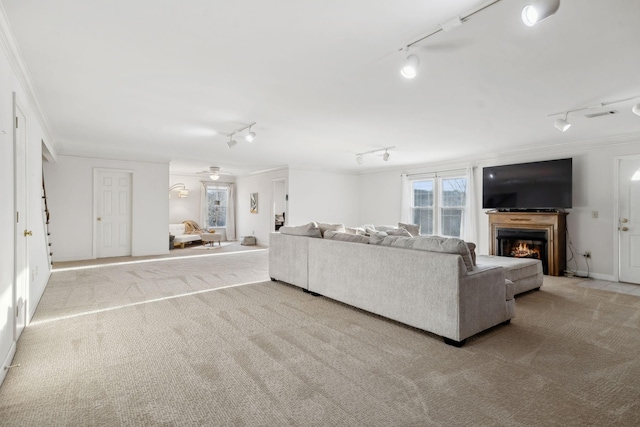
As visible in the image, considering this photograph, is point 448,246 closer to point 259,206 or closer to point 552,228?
point 552,228

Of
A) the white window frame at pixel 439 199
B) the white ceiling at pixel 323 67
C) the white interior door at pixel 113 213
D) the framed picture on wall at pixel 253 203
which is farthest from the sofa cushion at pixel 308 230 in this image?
the framed picture on wall at pixel 253 203

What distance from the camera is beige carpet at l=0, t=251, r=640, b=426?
1790 millimetres

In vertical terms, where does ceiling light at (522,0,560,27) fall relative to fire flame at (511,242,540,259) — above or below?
above

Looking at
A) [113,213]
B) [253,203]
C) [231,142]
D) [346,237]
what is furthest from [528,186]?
[113,213]

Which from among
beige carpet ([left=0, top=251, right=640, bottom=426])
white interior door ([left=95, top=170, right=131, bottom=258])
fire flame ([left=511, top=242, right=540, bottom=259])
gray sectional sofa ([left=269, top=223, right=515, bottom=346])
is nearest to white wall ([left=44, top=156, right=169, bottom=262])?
white interior door ([left=95, top=170, right=131, bottom=258])

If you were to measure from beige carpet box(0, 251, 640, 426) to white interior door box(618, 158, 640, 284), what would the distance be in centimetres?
194

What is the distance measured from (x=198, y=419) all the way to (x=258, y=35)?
251cm

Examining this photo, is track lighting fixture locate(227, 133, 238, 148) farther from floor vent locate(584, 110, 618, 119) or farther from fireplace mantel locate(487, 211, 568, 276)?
fireplace mantel locate(487, 211, 568, 276)

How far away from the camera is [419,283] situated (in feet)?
9.63

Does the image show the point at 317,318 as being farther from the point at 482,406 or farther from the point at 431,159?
the point at 431,159

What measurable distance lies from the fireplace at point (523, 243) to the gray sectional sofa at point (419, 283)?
11.3 feet

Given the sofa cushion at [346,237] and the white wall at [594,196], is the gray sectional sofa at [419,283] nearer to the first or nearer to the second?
the sofa cushion at [346,237]

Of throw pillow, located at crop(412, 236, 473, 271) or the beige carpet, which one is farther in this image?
throw pillow, located at crop(412, 236, 473, 271)

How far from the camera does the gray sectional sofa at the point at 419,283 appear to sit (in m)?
2.71
